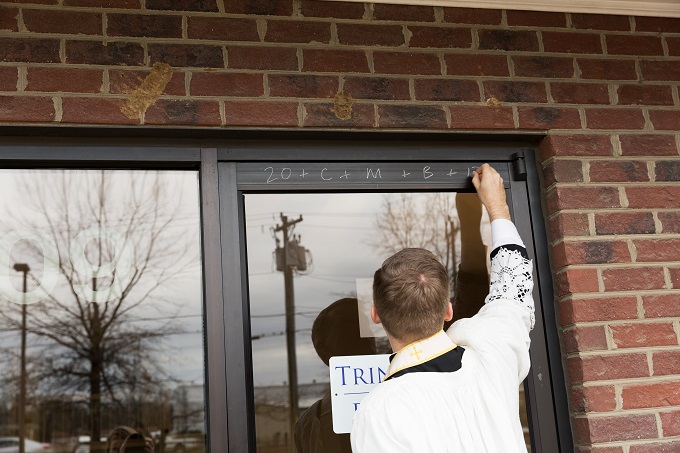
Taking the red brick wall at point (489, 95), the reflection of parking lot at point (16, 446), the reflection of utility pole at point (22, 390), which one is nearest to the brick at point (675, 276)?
the red brick wall at point (489, 95)

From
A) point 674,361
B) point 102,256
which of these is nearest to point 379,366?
point 674,361

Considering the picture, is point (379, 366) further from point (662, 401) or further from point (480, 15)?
point (480, 15)

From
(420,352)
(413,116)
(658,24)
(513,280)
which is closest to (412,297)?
(420,352)

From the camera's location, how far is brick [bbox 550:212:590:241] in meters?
2.62

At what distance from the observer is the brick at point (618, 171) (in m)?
2.70

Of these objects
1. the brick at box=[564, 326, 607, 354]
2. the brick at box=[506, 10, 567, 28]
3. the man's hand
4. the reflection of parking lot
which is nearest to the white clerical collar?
the man's hand

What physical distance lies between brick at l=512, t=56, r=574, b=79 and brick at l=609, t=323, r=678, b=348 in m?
0.94

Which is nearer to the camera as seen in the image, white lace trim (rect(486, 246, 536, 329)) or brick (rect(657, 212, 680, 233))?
white lace trim (rect(486, 246, 536, 329))

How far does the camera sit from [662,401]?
99.3 inches

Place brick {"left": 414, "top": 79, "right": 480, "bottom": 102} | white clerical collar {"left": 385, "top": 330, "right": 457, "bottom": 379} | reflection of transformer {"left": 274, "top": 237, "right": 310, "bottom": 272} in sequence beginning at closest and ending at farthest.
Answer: white clerical collar {"left": 385, "top": 330, "right": 457, "bottom": 379}, brick {"left": 414, "top": 79, "right": 480, "bottom": 102}, reflection of transformer {"left": 274, "top": 237, "right": 310, "bottom": 272}

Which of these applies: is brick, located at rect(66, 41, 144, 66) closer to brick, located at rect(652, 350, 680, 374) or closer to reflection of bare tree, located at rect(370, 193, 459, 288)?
reflection of bare tree, located at rect(370, 193, 459, 288)

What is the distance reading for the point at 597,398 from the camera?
2.48 meters

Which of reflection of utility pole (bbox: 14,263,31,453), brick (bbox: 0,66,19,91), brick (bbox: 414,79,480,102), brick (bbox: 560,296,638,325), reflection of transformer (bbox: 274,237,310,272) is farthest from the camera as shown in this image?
reflection of utility pole (bbox: 14,263,31,453)

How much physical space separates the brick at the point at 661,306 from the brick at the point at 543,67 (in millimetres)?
862
